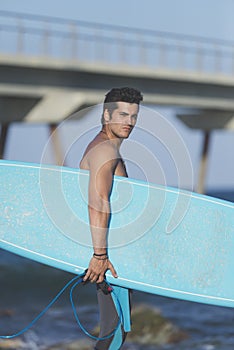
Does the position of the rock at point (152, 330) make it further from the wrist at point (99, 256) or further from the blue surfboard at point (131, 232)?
the wrist at point (99, 256)

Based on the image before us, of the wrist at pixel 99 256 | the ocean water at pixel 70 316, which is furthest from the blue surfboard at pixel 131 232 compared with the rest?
the ocean water at pixel 70 316

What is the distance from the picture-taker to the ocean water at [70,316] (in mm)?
10078

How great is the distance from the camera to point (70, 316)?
1201 centimetres

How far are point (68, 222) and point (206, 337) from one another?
7.39 meters

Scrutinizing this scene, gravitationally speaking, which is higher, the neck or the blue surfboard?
the neck

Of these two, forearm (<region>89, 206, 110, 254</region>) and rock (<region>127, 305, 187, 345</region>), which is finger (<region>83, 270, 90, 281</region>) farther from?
rock (<region>127, 305, 187, 345</region>)

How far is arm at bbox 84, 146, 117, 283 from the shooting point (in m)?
3.22

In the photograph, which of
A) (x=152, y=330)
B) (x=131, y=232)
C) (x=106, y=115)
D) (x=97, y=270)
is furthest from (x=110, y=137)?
(x=152, y=330)

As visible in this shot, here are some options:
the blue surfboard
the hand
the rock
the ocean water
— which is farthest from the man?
the rock

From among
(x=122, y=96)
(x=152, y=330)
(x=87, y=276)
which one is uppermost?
(x=122, y=96)

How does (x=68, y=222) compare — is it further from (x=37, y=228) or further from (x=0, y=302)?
(x=0, y=302)

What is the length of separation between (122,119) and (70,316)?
917 cm

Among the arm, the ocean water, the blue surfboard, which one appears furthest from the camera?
the ocean water

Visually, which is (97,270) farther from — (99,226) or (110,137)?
(110,137)
